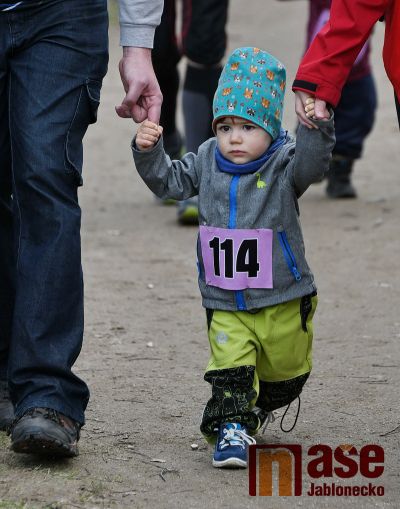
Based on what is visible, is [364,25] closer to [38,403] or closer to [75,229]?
[75,229]

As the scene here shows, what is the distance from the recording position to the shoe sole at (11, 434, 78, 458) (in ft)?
12.1

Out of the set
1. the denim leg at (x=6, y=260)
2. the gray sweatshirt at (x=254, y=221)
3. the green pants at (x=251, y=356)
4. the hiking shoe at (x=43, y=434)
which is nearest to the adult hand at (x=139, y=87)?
the gray sweatshirt at (x=254, y=221)

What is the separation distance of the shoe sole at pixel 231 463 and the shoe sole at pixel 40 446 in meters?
0.44

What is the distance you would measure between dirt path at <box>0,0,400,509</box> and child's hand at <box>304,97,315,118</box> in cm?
107

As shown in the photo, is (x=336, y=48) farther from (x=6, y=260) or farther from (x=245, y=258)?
(x=6, y=260)

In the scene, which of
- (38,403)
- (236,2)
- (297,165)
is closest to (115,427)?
(38,403)

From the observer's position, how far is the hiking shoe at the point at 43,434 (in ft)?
12.1

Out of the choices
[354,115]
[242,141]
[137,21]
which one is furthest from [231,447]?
[354,115]

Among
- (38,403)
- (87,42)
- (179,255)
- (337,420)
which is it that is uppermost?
(87,42)

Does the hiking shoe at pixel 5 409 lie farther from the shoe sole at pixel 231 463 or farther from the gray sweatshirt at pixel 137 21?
the gray sweatshirt at pixel 137 21

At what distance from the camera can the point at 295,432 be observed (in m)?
4.27

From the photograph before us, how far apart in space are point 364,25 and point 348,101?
4358mm

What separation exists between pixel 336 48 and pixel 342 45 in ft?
0.06

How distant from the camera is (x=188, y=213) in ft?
25.0
